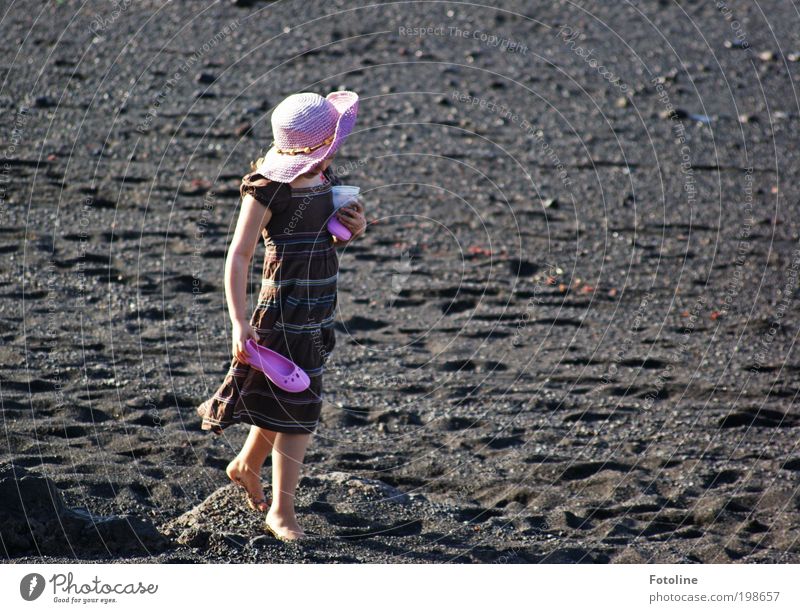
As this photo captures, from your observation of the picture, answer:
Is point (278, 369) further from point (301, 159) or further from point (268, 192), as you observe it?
point (301, 159)

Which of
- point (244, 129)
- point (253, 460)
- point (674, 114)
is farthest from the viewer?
point (674, 114)

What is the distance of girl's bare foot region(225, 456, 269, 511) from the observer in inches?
192

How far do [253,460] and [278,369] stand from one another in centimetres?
61

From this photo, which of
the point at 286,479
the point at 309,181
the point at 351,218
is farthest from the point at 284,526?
the point at 309,181

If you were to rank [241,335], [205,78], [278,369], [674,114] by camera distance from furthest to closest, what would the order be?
[205,78], [674,114], [278,369], [241,335]

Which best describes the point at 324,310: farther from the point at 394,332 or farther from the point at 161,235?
the point at 161,235

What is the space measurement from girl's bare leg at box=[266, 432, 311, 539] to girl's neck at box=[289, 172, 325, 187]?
3.37ft

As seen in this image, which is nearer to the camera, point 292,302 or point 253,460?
point 292,302

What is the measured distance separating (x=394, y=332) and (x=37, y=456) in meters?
2.73

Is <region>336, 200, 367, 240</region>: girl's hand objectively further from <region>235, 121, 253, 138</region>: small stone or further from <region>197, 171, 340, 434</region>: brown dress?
<region>235, 121, 253, 138</region>: small stone

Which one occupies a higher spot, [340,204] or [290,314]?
[340,204]

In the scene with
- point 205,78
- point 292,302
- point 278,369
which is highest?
point 205,78

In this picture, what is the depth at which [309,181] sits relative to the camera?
4508 millimetres

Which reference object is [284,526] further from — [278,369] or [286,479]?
[278,369]
